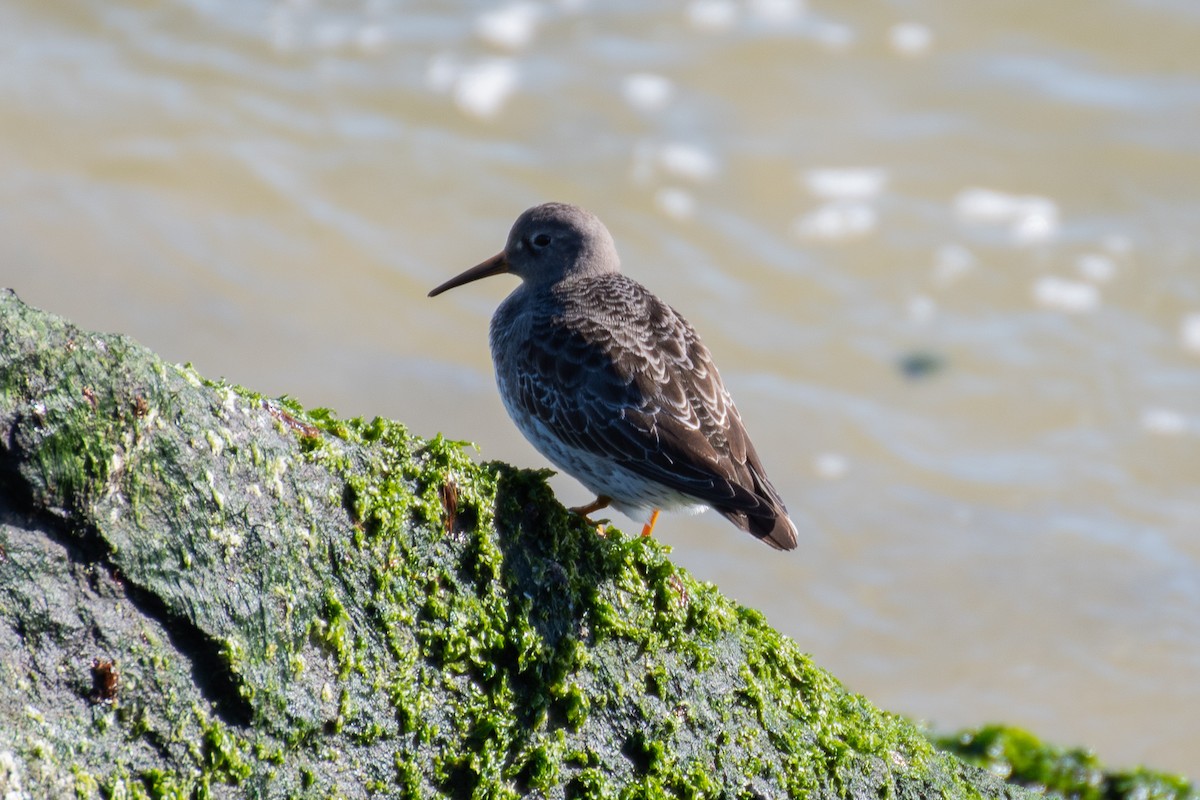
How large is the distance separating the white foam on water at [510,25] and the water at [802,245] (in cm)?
6

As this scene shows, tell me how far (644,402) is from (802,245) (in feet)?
28.0

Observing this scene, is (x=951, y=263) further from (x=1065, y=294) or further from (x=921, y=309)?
(x=1065, y=294)

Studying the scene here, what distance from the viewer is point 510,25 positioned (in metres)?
15.7

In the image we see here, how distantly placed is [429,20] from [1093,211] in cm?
803

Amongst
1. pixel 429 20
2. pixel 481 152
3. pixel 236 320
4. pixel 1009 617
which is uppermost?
pixel 429 20

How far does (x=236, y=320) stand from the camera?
36.5 ft

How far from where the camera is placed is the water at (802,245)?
10.5 m

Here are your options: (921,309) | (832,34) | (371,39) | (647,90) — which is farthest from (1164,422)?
(371,39)

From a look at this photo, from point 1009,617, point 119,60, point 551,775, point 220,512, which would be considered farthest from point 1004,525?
point 119,60

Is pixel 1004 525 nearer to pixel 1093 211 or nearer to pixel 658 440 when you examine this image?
pixel 1093 211

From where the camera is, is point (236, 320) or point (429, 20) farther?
point (429, 20)

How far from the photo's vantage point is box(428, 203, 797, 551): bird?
5.39m

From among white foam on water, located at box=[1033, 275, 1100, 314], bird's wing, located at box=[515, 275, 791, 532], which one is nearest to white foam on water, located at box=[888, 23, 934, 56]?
white foam on water, located at box=[1033, 275, 1100, 314]

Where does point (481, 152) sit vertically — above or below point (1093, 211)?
below
